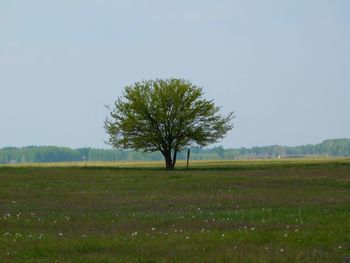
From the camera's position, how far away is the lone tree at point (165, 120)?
64250mm

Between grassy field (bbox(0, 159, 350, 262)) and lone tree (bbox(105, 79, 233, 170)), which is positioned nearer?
grassy field (bbox(0, 159, 350, 262))

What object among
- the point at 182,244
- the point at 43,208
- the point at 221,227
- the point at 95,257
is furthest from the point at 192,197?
the point at 95,257

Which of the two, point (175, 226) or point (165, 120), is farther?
point (165, 120)

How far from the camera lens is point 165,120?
2520 inches

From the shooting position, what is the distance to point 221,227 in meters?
15.3

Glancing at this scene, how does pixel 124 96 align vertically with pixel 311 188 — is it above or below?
above

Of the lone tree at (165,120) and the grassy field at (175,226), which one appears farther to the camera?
the lone tree at (165,120)

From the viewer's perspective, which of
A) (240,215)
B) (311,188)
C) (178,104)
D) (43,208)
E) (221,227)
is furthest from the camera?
(178,104)

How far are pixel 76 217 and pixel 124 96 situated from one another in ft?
160

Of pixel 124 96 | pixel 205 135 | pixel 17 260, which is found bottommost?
pixel 17 260

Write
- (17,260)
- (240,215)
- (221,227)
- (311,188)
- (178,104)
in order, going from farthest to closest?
(178,104), (311,188), (240,215), (221,227), (17,260)

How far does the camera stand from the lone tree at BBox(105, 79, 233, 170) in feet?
211

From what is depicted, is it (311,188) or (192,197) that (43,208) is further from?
(311,188)

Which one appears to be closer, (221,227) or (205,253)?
(205,253)
